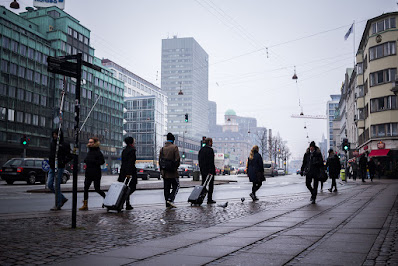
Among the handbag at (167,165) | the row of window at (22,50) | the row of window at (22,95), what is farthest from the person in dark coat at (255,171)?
the row of window at (22,50)

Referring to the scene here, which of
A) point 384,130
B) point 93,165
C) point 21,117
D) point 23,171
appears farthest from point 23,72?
point 93,165

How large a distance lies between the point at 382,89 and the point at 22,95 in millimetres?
45395

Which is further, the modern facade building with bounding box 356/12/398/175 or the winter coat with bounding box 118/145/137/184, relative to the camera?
the modern facade building with bounding box 356/12/398/175

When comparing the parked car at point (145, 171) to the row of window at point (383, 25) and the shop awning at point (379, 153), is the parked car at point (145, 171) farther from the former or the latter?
the row of window at point (383, 25)

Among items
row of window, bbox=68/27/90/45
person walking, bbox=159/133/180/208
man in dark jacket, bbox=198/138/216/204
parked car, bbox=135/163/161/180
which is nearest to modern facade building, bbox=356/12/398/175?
parked car, bbox=135/163/161/180

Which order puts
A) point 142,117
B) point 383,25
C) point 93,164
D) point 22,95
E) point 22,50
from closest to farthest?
point 93,164, point 383,25, point 22,95, point 22,50, point 142,117

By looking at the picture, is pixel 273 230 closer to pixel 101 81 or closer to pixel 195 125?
pixel 101 81

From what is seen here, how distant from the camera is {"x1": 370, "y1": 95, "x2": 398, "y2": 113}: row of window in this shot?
4412 cm

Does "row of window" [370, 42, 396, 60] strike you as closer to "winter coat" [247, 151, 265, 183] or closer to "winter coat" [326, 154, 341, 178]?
"winter coat" [326, 154, 341, 178]

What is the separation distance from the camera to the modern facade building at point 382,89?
44.1 metres

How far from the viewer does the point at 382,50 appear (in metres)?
45.8

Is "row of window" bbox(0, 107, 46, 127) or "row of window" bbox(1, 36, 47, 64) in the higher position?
"row of window" bbox(1, 36, 47, 64)

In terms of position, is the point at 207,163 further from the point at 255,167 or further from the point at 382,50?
the point at 382,50

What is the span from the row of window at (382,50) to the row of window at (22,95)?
44520 mm
